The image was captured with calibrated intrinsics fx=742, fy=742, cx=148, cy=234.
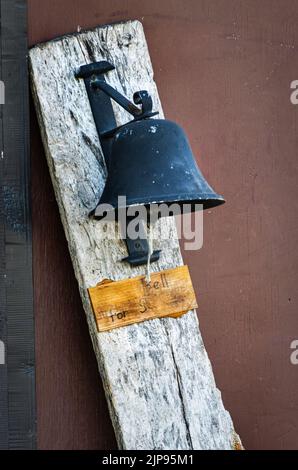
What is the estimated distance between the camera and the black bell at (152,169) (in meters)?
1.62

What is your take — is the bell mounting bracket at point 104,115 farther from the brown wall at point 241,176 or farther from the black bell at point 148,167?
the brown wall at point 241,176

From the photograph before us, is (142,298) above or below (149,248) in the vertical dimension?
below

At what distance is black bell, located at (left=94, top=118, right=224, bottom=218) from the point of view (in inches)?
63.6

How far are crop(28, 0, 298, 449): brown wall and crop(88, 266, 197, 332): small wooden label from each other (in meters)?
0.16

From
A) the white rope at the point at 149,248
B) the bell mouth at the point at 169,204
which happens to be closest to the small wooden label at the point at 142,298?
the white rope at the point at 149,248

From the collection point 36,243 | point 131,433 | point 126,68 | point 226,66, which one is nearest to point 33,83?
point 126,68

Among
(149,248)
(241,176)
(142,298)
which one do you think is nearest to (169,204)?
(149,248)

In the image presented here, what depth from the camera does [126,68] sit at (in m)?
1.95

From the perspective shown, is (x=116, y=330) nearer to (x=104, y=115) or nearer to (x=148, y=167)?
(x=148, y=167)

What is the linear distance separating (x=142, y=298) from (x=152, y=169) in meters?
0.36

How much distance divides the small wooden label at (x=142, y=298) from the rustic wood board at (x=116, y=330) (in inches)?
0.7

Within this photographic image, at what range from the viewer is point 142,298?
1851 mm

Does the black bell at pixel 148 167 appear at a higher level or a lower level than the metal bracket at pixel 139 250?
higher
